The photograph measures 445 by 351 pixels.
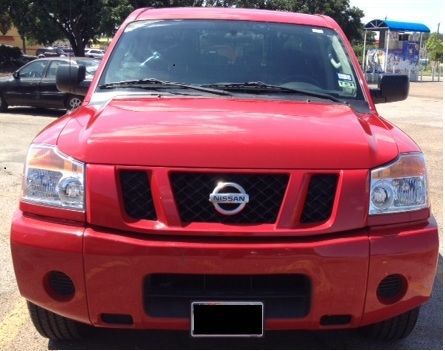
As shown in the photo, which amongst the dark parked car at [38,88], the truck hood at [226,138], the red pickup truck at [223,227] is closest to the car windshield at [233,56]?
the truck hood at [226,138]

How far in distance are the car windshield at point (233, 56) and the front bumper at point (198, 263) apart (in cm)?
144

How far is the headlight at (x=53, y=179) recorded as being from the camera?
2.71 m

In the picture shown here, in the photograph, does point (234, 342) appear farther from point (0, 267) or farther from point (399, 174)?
point (0, 267)

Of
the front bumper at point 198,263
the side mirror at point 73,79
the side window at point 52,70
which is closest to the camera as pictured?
the front bumper at point 198,263

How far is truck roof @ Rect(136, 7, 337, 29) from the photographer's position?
4.33m

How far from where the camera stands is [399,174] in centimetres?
282

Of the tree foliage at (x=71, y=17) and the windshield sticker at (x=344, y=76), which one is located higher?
the windshield sticker at (x=344, y=76)

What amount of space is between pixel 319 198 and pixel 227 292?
0.61m

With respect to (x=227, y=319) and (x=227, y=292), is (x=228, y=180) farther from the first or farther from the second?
(x=227, y=319)

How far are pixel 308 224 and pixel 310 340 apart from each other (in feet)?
3.26

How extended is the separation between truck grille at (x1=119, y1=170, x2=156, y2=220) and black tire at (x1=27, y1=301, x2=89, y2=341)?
2.76 feet

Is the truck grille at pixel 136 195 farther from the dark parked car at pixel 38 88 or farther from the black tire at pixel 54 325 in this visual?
the dark parked car at pixel 38 88

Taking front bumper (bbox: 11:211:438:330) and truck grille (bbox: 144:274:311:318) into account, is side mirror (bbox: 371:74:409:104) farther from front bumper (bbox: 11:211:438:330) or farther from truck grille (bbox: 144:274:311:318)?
truck grille (bbox: 144:274:311:318)

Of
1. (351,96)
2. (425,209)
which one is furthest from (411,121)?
(425,209)
